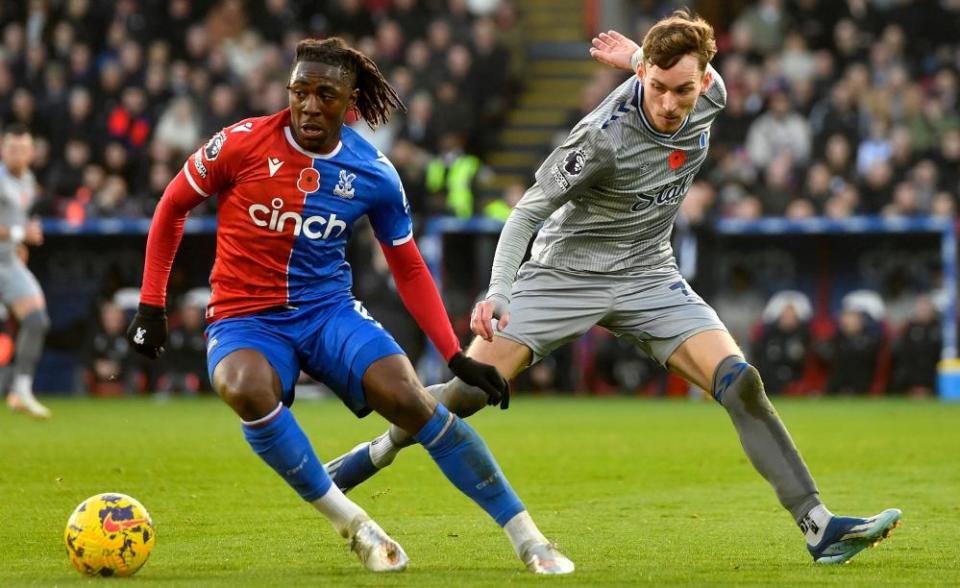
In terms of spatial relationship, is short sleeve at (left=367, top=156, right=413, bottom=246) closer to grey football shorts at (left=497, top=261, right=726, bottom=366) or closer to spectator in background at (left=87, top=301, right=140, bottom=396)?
grey football shorts at (left=497, top=261, right=726, bottom=366)

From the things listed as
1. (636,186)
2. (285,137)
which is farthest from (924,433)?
(285,137)

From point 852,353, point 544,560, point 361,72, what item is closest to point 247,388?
point 544,560

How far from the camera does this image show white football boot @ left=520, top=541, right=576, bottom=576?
20.7 feet

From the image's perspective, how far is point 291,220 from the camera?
6.67 meters

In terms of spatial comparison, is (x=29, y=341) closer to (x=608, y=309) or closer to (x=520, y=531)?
(x=608, y=309)

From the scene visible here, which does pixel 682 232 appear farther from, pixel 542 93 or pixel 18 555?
pixel 18 555

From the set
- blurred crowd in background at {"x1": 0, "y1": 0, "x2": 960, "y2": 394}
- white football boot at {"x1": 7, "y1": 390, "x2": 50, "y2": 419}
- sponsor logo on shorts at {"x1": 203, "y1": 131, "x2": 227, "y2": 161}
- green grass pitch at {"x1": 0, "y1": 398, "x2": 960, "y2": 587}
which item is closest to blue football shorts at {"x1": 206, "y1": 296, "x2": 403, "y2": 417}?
sponsor logo on shorts at {"x1": 203, "y1": 131, "x2": 227, "y2": 161}

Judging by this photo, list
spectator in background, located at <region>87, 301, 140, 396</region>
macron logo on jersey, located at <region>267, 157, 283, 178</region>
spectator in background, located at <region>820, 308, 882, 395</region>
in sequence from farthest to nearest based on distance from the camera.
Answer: spectator in background, located at <region>87, 301, 140, 396</region>
spectator in background, located at <region>820, 308, 882, 395</region>
macron logo on jersey, located at <region>267, 157, 283, 178</region>

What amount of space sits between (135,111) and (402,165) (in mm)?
3818

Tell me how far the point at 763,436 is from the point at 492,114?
52.7 feet

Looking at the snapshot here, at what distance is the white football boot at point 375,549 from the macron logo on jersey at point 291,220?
1.19m

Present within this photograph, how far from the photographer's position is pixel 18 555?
6.96 metres

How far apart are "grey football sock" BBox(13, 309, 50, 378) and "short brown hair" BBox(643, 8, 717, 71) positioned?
8.97 metres

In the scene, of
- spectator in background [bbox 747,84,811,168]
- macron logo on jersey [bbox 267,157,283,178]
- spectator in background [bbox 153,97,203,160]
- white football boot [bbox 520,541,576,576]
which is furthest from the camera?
spectator in background [bbox 153,97,203,160]
